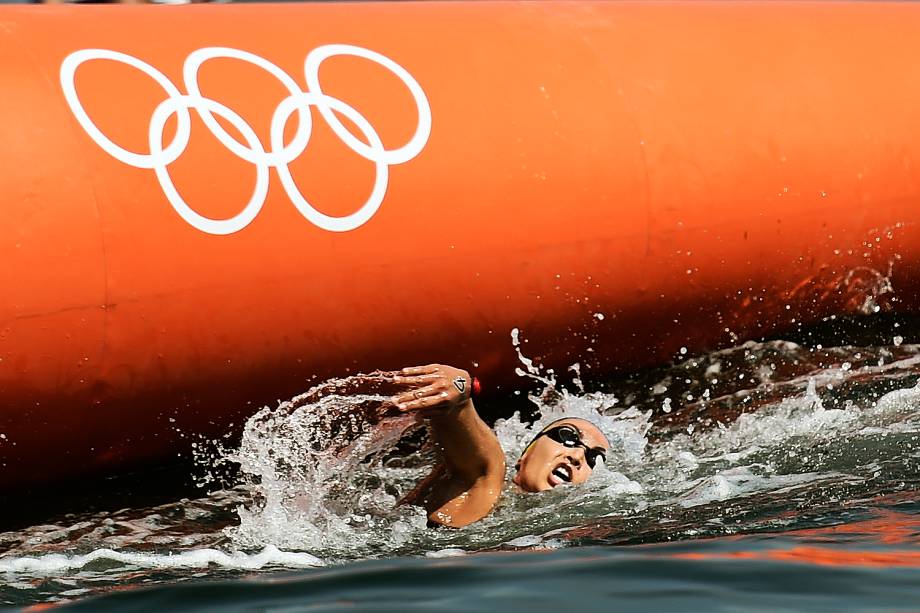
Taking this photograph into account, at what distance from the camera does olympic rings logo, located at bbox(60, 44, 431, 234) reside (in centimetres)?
423

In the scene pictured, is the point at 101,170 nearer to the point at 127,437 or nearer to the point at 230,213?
the point at 230,213

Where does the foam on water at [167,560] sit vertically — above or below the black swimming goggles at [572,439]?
below

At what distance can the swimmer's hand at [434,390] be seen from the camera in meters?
3.84

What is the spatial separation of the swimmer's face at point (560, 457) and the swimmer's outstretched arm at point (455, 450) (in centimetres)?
19

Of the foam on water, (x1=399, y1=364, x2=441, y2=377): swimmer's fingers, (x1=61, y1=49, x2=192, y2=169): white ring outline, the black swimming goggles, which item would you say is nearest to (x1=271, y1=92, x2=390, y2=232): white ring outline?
(x1=61, y1=49, x2=192, y2=169): white ring outline

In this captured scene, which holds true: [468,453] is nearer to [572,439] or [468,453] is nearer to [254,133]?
[572,439]

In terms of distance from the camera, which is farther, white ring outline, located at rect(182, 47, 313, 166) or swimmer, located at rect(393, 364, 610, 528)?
white ring outline, located at rect(182, 47, 313, 166)

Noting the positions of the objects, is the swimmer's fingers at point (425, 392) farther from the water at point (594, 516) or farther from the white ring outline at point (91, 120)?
the white ring outline at point (91, 120)

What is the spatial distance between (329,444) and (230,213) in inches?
36.0

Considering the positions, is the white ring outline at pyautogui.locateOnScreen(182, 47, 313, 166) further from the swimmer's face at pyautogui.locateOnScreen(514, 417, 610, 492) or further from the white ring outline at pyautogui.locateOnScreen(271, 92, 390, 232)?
the swimmer's face at pyautogui.locateOnScreen(514, 417, 610, 492)

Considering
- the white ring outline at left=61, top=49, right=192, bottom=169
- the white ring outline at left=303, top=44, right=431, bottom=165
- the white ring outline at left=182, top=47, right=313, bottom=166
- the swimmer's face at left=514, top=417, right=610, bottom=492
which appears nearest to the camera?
the white ring outline at left=61, top=49, right=192, bottom=169

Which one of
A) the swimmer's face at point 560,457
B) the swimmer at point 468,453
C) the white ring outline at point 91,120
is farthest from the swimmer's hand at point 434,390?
the white ring outline at point 91,120

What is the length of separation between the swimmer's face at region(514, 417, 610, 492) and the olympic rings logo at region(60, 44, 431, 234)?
0.96 meters

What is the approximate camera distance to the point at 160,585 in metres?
3.32
